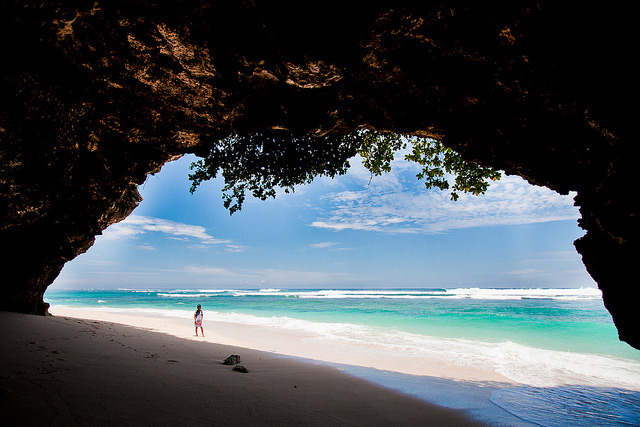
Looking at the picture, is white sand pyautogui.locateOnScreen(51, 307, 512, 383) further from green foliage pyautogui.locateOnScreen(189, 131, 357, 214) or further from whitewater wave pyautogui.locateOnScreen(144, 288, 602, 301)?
whitewater wave pyautogui.locateOnScreen(144, 288, 602, 301)

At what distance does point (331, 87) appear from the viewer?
4.99 metres

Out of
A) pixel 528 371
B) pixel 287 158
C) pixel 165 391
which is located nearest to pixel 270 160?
pixel 287 158

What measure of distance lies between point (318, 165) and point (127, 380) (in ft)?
21.3

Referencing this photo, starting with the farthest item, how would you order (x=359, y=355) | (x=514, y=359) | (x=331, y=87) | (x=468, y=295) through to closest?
1. (x=468, y=295)
2. (x=514, y=359)
3. (x=359, y=355)
4. (x=331, y=87)

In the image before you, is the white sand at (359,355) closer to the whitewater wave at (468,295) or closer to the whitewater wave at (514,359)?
the whitewater wave at (514,359)

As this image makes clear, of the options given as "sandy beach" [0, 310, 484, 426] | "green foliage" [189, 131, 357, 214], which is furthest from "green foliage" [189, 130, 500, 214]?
"sandy beach" [0, 310, 484, 426]

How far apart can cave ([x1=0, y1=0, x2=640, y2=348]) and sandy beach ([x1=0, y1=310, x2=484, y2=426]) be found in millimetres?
2896

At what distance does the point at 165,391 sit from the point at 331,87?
222 inches

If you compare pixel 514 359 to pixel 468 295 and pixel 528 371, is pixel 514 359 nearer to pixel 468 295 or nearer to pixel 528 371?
pixel 528 371

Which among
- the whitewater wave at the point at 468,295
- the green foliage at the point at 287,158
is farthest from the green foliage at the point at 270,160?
the whitewater wave at the point at 468,295

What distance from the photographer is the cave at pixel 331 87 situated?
341cm

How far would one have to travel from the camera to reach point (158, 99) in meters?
4.79

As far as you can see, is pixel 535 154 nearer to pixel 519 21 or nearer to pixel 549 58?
pixel 549 58

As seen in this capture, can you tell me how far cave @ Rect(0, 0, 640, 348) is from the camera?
3.41m
